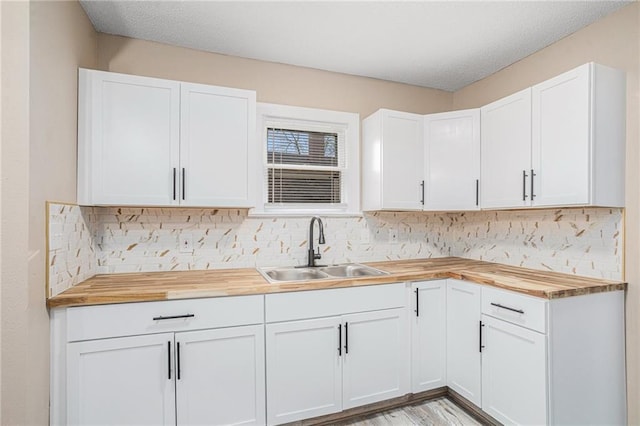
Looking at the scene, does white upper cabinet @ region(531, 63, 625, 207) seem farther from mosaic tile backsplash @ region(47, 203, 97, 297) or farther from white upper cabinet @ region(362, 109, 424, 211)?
mosaic tile backsplash @ region(47, 203, 97, 297)

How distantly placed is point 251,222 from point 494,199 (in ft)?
6.10

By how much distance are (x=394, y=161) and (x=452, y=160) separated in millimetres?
499

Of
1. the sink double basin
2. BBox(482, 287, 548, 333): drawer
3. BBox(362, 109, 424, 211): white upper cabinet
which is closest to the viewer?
BBox(482, 287, 548, 333): drawer

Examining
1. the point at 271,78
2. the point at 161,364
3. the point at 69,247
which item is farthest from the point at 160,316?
the point at 271,78

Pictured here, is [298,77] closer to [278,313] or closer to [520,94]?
[520,94]

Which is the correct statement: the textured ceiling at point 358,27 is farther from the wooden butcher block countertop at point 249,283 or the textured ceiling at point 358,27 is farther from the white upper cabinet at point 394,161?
the wooden butcher block countertop at point 249,283

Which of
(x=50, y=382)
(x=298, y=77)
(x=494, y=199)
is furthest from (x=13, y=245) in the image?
(x=494, y=199)

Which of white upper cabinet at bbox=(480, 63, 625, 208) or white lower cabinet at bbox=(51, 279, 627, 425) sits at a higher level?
white upper cabinet at bbox=(480, 63, 625, 208)

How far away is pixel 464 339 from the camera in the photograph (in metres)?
2.24

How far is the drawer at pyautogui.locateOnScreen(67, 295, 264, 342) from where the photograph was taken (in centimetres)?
160

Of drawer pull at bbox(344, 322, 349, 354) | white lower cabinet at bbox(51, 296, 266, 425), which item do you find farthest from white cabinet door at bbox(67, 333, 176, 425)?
drawer pull at bbox(344, 322, 349, 354)

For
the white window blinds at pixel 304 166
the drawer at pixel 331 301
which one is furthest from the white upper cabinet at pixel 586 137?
the white window blinds at pixel 304 166

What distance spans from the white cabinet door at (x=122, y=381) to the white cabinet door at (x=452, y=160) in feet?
7.09

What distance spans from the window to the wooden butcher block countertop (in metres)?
0.66
